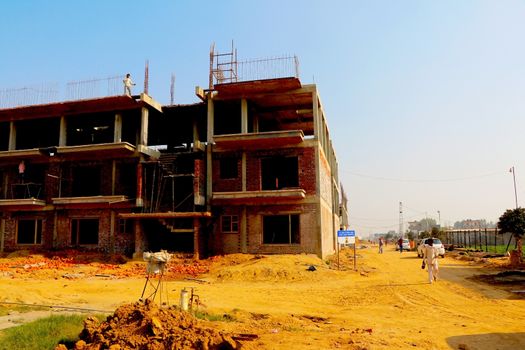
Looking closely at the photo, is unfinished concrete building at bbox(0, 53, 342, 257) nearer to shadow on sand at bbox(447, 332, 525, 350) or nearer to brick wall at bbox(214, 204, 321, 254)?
brick wall at bbox(214, 204, 321, 254)

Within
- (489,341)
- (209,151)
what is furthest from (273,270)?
(489,341)

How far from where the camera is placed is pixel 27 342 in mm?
8242

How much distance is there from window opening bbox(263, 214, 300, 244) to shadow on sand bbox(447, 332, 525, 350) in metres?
15.6

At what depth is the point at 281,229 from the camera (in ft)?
81.4

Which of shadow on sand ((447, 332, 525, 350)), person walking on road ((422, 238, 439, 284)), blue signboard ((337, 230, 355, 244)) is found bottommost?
shadow on sand ((447, 332, 525, 350))

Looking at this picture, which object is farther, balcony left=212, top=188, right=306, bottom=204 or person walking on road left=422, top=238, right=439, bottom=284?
balcony left=212, top=188, right=306, bottom=204

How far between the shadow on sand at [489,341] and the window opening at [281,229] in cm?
1562

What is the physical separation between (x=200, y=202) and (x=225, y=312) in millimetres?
13483

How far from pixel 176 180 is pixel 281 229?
7903 millimetres

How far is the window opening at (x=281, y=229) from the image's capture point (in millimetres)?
24250

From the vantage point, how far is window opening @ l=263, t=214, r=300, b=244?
24.2m

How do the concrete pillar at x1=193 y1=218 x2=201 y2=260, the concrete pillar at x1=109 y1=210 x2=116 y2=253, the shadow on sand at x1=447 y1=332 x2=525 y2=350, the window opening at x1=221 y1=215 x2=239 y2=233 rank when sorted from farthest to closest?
the concrete pillar at x1=109 y1=210 x2=116 y2=253 < the window opening at x1=221 y1=215 x2=239 y2=233 < the concrete pillar at x1=193 y1=218 x2=201 y2=260 < the shadow on sand at x1=447 y1=332 x2=525 y2=350

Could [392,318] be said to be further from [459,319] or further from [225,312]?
[225,312]

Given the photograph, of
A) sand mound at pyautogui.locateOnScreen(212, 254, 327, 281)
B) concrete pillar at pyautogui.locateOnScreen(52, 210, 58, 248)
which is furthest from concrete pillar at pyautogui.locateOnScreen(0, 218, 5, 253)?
sand mound at pyautogui.locateOnScreen(212, 254, 327, 281)
